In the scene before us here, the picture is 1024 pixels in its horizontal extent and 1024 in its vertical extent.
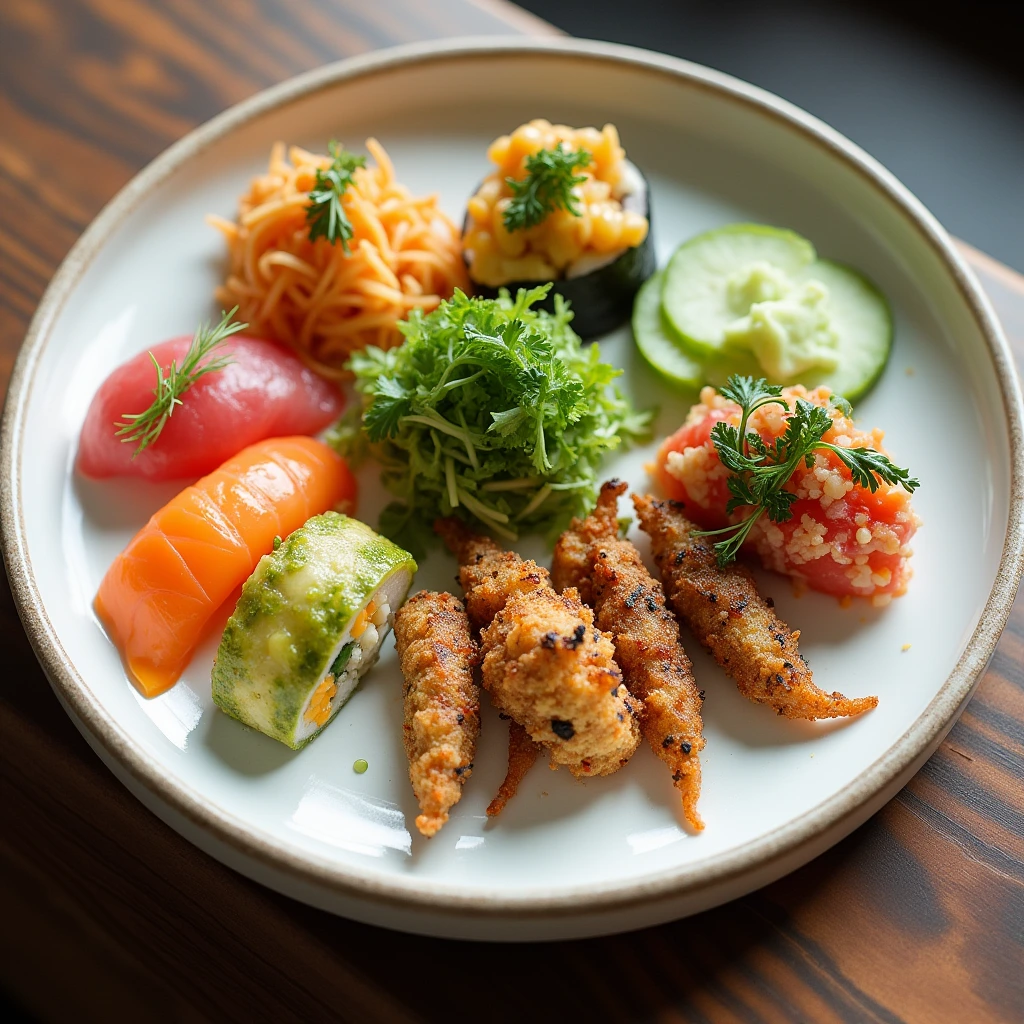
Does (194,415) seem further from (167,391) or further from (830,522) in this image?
(830,522)

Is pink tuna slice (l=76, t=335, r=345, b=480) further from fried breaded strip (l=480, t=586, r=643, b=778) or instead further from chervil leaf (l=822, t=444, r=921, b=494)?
chervil leaf (l=822, t=444, r=921, b=494)

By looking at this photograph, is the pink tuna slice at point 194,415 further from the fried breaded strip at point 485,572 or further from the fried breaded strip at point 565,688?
the fried breaded strip at point 565,688

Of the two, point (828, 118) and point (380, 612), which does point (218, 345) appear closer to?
point (380, 612)

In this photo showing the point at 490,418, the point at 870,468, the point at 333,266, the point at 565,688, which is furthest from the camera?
the point at 333,266

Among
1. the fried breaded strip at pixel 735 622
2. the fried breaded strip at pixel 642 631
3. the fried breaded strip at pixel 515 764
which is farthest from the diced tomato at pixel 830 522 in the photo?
the fried breaded strip at pixel 515 764

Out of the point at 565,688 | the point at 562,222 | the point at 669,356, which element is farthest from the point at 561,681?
the point at 562,222

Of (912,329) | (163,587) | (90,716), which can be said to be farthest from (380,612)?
(912,329)

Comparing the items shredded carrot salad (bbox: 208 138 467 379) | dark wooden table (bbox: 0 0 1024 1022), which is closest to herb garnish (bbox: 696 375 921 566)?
dark wooden table (bbox: 0 0 1024 1022)
